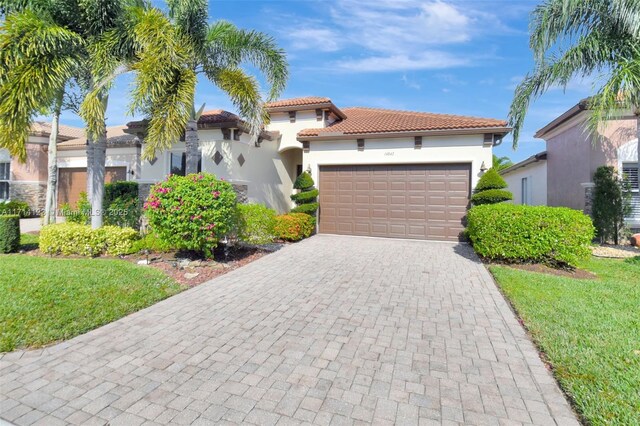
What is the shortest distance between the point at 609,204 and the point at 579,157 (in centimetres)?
232

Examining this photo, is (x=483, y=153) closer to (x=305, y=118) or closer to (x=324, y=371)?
(x=305, y=118)

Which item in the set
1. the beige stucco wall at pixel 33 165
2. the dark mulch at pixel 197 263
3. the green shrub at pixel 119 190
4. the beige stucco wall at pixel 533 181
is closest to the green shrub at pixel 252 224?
the dark mulch at pixel 197 263

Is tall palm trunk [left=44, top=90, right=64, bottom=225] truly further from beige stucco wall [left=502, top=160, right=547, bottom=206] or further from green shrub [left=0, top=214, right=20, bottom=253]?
beige stucco wall [left=502, top=160, right=547, bottom=206]

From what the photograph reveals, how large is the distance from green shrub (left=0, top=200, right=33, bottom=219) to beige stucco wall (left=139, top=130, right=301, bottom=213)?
10.0m

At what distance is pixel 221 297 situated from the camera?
19.3 feet

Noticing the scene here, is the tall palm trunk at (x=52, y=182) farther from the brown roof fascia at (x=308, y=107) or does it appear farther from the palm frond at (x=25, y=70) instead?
the brown roof fascia at (x=308, y=107)

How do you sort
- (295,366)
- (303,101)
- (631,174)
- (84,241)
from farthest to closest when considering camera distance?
(303,101), (631,174), (84,241), (295,366)

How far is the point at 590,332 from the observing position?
4320 millimetres

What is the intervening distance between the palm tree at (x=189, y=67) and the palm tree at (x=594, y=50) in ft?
26.3

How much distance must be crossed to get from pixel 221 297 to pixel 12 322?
2781 mm

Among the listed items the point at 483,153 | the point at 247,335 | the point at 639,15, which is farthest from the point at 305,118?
the point at 247,335

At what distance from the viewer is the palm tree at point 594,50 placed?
843cm

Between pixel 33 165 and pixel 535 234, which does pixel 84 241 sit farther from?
pixel 33 165

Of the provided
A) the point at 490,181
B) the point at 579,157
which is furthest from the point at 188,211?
the point at 579,157
